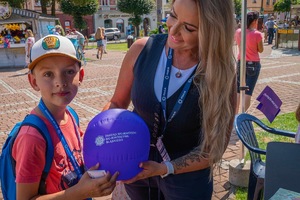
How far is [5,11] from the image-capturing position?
16.1 metres

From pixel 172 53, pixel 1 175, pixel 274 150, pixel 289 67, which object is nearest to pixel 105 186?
pixel 1 175

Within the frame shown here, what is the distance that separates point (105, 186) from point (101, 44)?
17.3 m

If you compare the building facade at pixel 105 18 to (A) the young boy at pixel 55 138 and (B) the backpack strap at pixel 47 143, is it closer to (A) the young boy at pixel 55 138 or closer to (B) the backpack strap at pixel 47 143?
(A) the young boy at pixel 55 138

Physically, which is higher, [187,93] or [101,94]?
[187,93]

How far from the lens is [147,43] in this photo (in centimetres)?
183

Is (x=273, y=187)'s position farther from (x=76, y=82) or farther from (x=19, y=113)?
(x=19, y=113)

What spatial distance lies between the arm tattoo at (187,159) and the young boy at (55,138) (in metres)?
0.46

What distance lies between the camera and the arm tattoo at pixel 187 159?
169 centimetres

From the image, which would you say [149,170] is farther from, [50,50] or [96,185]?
[50,50]

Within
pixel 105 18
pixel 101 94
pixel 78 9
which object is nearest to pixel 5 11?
pixel 101 94

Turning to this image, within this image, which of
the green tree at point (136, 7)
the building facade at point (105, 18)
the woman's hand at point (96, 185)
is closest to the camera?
the woman's hand at point (96, 185)

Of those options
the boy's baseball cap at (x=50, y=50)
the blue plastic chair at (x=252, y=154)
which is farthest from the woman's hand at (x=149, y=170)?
the blue plastic chair at (x=252, y=154)

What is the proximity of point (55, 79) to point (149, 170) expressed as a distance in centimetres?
65

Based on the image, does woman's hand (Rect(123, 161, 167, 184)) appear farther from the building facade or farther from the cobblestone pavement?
the building facade
